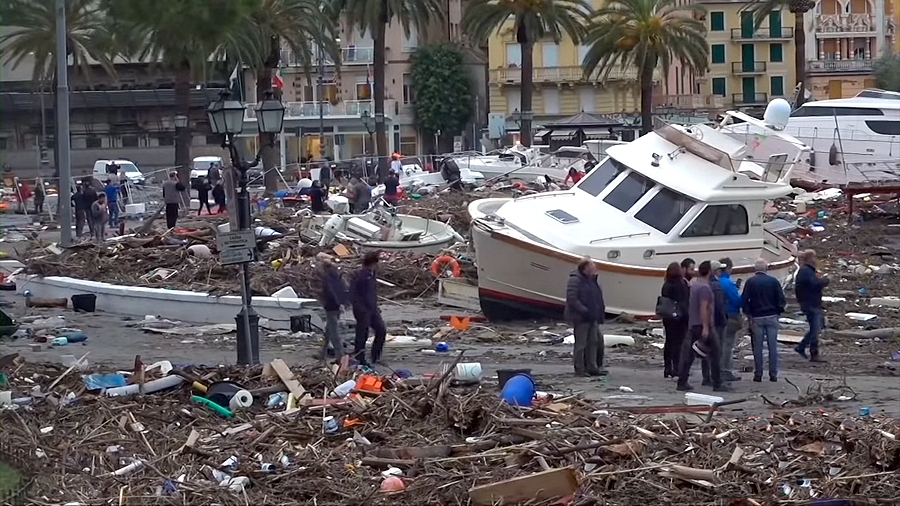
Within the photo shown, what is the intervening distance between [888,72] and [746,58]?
16249 millimetres

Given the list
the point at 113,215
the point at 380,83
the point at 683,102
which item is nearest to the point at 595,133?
the point at 380,83

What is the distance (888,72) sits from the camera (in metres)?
70.9

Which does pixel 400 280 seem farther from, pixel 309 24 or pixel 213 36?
pixel 309 24

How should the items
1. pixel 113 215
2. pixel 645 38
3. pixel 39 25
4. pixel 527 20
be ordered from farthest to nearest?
pixel 645 38, pixel 527 20, pixel 113 215, pixel 39 25

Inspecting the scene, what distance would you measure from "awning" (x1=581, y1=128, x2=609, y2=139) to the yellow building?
1083 inches

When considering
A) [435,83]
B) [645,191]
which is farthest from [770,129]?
[435,83]

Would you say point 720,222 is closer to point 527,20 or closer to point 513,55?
point 527,20

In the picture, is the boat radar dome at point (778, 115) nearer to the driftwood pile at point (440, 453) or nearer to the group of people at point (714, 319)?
the group of people at point (714, 319)

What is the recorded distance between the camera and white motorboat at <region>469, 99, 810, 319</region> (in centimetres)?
1900

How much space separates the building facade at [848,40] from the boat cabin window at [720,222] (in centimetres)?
6276

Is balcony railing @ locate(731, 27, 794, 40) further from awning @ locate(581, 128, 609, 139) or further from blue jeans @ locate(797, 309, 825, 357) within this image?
blue jeans @ locate(797, 309, 825, 357)

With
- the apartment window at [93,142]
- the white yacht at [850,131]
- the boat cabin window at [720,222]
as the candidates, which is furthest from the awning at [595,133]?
the boat cabin window at [720,222]

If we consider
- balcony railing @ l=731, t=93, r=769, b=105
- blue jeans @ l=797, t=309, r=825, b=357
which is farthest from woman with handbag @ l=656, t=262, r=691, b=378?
balcony railing @ l=731, t=93, r=769, b=105

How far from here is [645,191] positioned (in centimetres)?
2003
